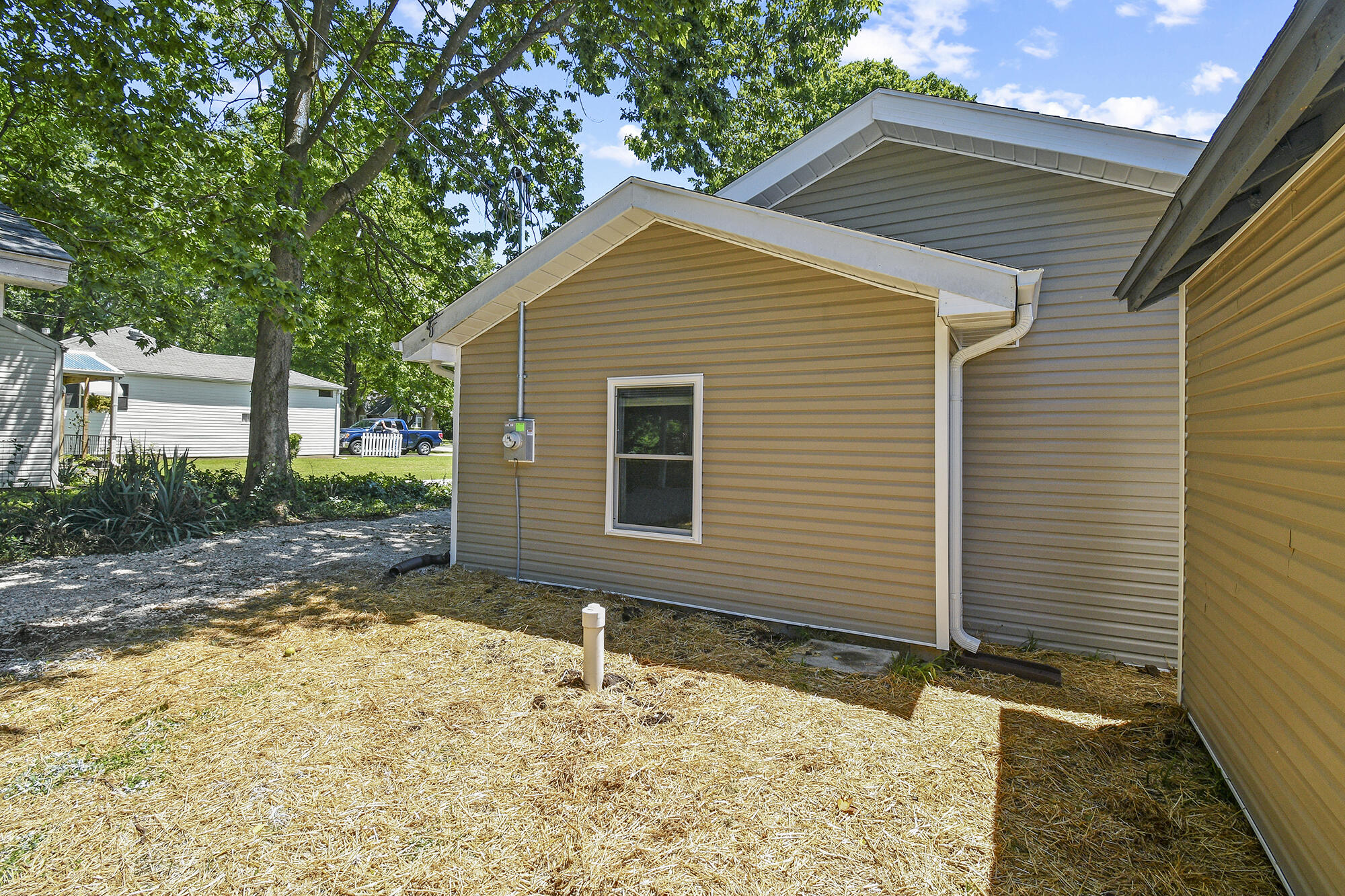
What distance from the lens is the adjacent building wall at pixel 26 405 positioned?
1146 cm

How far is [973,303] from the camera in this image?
13.0 feet

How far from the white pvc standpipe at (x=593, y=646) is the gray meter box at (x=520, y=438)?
259 centimetres

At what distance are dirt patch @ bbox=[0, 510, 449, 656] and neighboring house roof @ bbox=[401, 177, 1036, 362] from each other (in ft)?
8.90

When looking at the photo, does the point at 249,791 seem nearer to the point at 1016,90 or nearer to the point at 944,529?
the point at 944,529

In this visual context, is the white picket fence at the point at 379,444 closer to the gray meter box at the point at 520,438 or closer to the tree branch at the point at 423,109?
the tree branch at the point at 423,109

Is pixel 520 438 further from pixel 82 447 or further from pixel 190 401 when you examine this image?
pixel 190 401

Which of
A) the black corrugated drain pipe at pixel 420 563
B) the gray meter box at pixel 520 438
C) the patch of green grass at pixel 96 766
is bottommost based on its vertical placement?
the patch of green grass at pixel 96 766

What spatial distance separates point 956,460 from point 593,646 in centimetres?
299

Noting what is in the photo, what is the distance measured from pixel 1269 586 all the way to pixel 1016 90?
1277 centimetres

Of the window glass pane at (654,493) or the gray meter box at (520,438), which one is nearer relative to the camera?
the window glass pane at (654,493)

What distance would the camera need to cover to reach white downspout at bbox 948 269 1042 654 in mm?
4258

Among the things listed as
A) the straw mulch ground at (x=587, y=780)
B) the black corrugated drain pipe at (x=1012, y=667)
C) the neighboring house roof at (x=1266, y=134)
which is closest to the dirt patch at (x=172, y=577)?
the straw mulch ground at (x=587, y=780)

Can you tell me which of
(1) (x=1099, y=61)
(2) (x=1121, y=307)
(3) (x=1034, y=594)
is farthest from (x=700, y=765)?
(1) (x=1099, y=61)

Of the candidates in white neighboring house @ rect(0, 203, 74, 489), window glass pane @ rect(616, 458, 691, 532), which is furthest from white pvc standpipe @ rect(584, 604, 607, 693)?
white neighboring house @ rect(0, 203, 74, 489)
